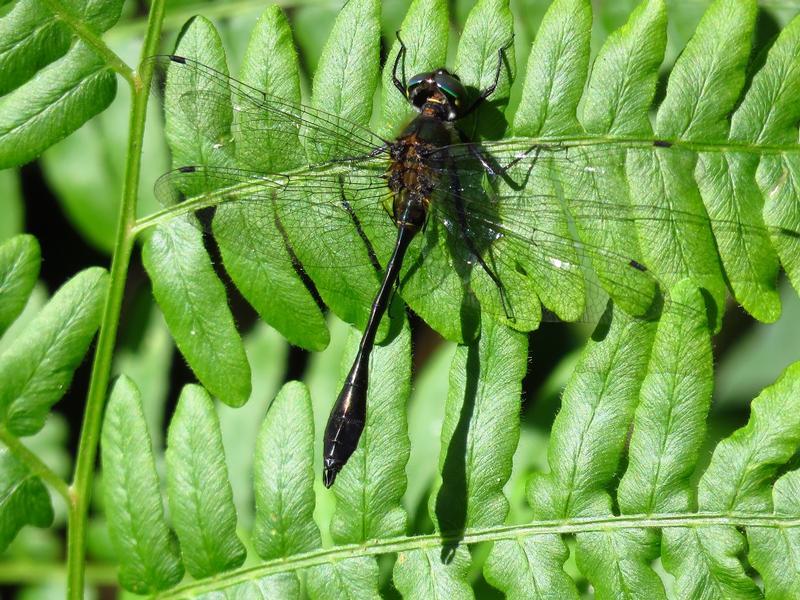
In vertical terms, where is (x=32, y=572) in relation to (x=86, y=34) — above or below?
below

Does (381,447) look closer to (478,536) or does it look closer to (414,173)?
(478,536)

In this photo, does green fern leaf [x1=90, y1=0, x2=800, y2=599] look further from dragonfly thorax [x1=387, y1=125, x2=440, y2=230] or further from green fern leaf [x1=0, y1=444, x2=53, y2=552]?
green fern leaf [x1=0, y1=444, x2=53, y2=552]

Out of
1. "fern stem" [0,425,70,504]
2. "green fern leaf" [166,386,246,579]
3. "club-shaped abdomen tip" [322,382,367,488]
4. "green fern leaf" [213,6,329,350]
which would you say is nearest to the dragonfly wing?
"green fern leaf" [213,6,329,350]

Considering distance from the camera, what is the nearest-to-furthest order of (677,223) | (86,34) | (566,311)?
(677,223) → (566,311) → (86,34)

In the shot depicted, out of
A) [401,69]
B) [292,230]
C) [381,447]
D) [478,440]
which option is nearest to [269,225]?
[292,230]

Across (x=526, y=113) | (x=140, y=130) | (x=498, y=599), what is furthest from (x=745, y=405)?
(x=140, y=130)

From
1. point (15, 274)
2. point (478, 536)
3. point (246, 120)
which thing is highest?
point (246, 120)
